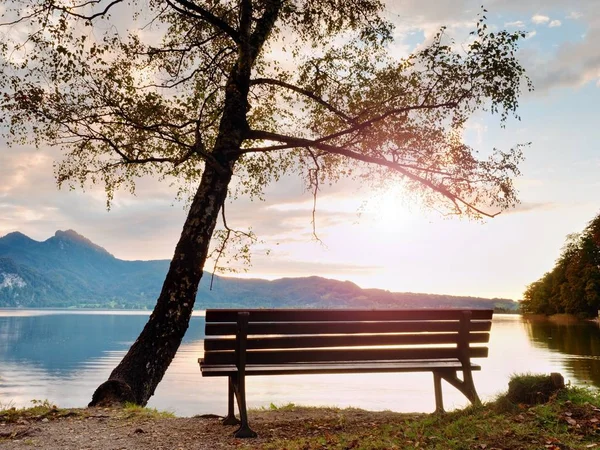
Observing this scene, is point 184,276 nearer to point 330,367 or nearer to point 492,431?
point 330,367

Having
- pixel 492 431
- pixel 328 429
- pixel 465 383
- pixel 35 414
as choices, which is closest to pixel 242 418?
pixel 328 429

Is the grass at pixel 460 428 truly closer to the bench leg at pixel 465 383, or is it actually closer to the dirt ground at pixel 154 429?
the dirt ground at pixel 154 429

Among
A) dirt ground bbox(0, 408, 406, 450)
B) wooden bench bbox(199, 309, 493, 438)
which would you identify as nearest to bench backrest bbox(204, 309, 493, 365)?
wooden bench bbox(199, 309, 493, 438)

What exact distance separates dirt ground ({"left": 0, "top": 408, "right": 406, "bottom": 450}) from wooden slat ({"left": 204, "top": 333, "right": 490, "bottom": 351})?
3.52 ft

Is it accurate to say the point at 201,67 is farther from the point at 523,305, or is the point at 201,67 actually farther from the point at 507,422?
the point at 523,305

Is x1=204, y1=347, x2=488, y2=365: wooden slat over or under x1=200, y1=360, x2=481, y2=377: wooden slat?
over

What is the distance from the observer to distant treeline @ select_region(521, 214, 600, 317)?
81.2 m

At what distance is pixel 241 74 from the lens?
1166 cm

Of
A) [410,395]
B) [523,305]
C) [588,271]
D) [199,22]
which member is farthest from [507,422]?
[523,305]

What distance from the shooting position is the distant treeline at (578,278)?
81188 mm

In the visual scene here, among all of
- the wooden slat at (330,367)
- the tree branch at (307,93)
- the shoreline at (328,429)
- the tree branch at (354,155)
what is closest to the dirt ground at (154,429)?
the shoreline at (328,429)

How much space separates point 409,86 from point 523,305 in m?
132

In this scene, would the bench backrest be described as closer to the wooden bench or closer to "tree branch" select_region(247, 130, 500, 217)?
the wooden bench

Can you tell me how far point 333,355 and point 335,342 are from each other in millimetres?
235
